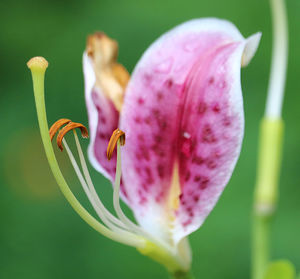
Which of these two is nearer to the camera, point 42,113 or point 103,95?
point 42,113

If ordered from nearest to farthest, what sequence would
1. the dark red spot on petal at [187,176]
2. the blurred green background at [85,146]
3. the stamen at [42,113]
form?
the stamen at [42,113]
the dark red spot on petal at [187,176]
the blurred green background at [85,146]

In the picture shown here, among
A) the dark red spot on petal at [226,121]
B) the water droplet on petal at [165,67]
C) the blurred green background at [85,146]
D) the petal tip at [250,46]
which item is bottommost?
the blurred green background at [85,146]

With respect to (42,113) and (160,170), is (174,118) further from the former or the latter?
(42,113)

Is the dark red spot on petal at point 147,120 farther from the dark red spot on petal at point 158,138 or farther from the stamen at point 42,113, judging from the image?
the stamen at point 42,113

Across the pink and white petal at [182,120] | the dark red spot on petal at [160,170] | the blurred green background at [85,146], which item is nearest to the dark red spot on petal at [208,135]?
the pink and white petal at [182,120]

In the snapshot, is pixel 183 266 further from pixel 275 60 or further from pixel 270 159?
pixel 275 60

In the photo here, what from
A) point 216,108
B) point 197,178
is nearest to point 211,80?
point 216,108

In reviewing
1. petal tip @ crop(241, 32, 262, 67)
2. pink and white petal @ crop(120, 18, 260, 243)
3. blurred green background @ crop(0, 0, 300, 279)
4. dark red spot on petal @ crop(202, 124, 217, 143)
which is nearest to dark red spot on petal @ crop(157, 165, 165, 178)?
pink and white petal @ crop(120, 18, 260, 243)
